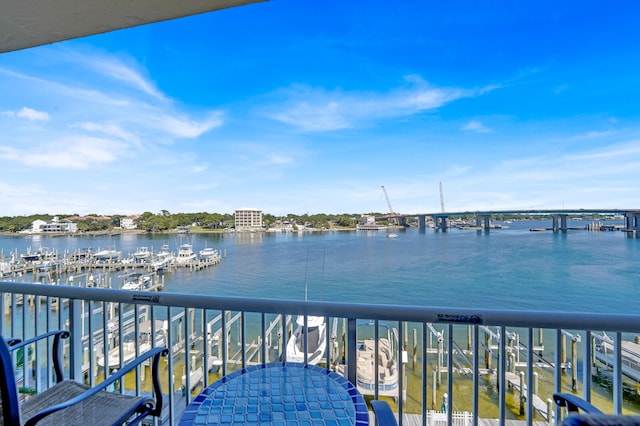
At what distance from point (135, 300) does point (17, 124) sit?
7.65 meters

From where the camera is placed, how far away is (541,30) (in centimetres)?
1380

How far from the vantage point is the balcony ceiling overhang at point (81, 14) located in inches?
55.6

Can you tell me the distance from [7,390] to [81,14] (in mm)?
1665

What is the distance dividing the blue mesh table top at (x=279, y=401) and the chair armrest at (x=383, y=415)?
0.07 m

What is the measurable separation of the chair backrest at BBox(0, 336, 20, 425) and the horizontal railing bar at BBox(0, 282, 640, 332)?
1.94 ft

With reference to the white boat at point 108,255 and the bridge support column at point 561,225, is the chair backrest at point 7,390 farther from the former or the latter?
the bridge support column at point 561,225

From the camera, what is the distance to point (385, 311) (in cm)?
121

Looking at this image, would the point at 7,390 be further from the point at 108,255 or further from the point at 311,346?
the point at 108,255

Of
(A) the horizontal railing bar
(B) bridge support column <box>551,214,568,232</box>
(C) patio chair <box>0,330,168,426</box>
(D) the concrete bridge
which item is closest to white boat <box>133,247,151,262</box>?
(D) the concrete bridge

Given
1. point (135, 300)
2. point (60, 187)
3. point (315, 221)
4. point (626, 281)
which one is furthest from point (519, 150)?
point (60, 187)

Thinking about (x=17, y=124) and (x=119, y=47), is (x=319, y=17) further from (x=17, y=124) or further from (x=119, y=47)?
(x=17, y=124)

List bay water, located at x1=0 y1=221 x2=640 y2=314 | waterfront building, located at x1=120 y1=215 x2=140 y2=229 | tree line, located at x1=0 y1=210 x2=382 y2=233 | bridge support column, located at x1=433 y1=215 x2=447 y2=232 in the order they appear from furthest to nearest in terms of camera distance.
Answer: bridge support column, located at x1=433 y1=215 x2=447 y2=232 → waterfront building, located at x1=120 y1=215 x2=140 y2=229 → tree line, located at x1=0 y1=210 x2=382 y2=233 → bay water, located at x1=0 y1=221 x2=640 y2=314

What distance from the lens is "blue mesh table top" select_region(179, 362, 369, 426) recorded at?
0.90m

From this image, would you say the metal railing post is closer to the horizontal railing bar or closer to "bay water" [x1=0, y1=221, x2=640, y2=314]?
the horizontal railing bar
